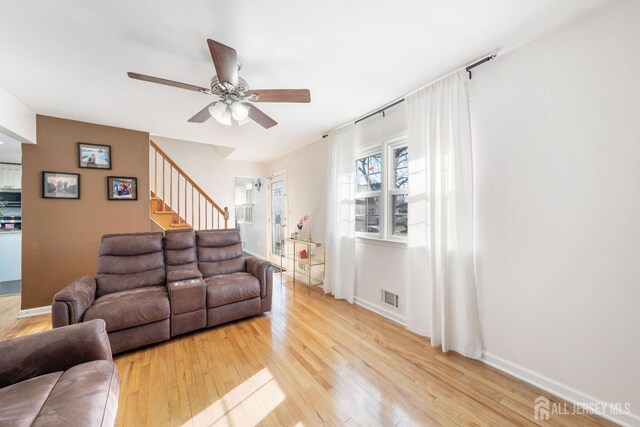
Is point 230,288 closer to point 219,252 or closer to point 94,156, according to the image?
point 219,252

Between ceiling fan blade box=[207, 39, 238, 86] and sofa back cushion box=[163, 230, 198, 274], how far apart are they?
7.00 ft

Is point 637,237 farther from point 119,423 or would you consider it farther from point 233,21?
point 119,423

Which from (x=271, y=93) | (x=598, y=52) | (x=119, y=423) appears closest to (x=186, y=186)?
(x=271, y=93)

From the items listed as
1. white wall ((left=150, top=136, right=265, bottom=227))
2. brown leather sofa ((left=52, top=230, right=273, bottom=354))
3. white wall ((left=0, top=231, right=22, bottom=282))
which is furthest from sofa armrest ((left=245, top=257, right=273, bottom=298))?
white wall ((left=0, top=231, right=22, bottom=282))

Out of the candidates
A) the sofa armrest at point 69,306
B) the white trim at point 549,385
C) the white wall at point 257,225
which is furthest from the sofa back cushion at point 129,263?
the white trim at point 549,385

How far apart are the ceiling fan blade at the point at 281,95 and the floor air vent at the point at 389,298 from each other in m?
2.32

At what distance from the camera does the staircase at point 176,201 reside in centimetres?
444

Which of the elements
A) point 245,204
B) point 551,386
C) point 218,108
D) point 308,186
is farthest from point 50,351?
point 245,204

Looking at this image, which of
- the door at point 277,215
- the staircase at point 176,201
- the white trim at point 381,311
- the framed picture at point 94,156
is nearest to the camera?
the white trim at point 381,311

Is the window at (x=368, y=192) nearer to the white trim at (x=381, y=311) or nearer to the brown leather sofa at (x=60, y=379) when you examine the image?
the white trim at (x=381, y=311)

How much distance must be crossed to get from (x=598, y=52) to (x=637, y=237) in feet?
3.83

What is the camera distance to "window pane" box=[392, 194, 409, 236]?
2.82 metres

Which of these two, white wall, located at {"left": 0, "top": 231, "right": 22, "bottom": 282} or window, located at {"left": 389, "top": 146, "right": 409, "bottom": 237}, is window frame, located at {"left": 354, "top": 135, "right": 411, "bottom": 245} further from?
white wall, located at {"left": 0, "top": 231, "right": 22, "bottom": 282}

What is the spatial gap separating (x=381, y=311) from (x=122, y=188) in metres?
4.10
